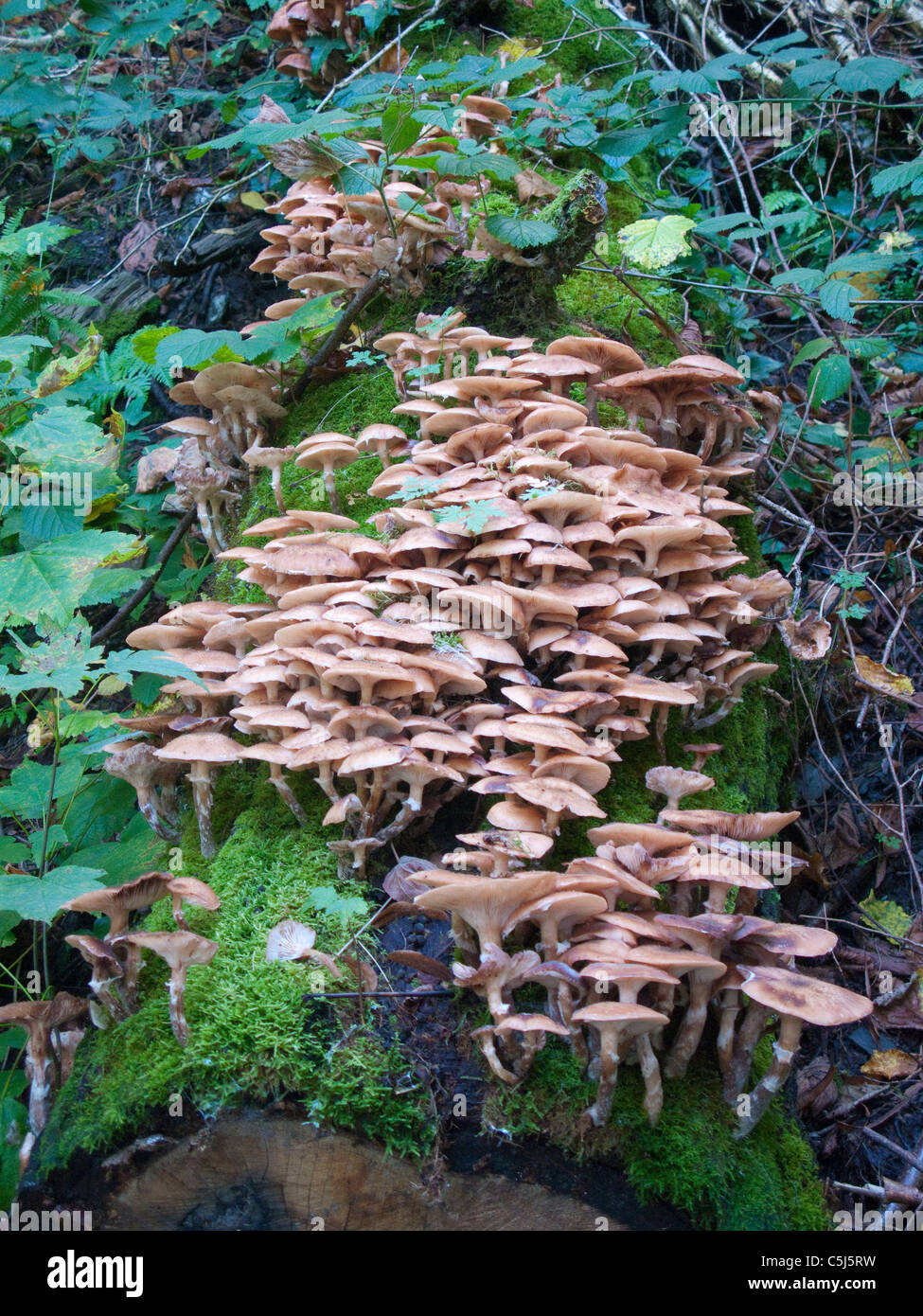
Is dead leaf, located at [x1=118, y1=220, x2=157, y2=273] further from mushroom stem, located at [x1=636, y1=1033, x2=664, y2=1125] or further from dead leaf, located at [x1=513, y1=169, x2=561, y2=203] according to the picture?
mushroom stem, located at [x1=636, y1=1033, x2=664, y2=1125]

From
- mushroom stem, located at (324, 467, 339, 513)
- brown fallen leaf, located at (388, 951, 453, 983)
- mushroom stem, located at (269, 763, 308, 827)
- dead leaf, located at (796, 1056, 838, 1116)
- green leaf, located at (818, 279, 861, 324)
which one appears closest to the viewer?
brown fallen leaf, located at (388, 951, 453, 983)

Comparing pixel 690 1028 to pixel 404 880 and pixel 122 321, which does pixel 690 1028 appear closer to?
pixel 404 880

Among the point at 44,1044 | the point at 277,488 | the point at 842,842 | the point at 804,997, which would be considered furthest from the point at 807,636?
the point at 44,1044

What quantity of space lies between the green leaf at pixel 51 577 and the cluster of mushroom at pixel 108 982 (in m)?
1.14

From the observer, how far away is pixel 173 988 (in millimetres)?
2959

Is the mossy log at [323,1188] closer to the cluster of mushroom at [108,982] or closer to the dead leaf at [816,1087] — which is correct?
the cluster of mushroom at [108,982]

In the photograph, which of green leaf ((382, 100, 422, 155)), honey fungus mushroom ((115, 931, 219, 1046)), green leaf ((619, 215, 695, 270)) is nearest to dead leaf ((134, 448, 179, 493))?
green leaf ((382, 100, 422, 155))

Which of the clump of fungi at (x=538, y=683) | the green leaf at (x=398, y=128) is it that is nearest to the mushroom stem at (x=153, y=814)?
the clump of fungi at (x=538, y=683)

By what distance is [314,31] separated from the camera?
24.3 ft

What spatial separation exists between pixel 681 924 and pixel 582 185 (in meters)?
4.06

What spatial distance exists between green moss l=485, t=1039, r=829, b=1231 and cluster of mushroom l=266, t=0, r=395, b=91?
7.54 metres

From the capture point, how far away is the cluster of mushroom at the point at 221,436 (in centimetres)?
497

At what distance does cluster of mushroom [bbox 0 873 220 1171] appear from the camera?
2957 mm

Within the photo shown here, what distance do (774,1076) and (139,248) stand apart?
30.0ft
